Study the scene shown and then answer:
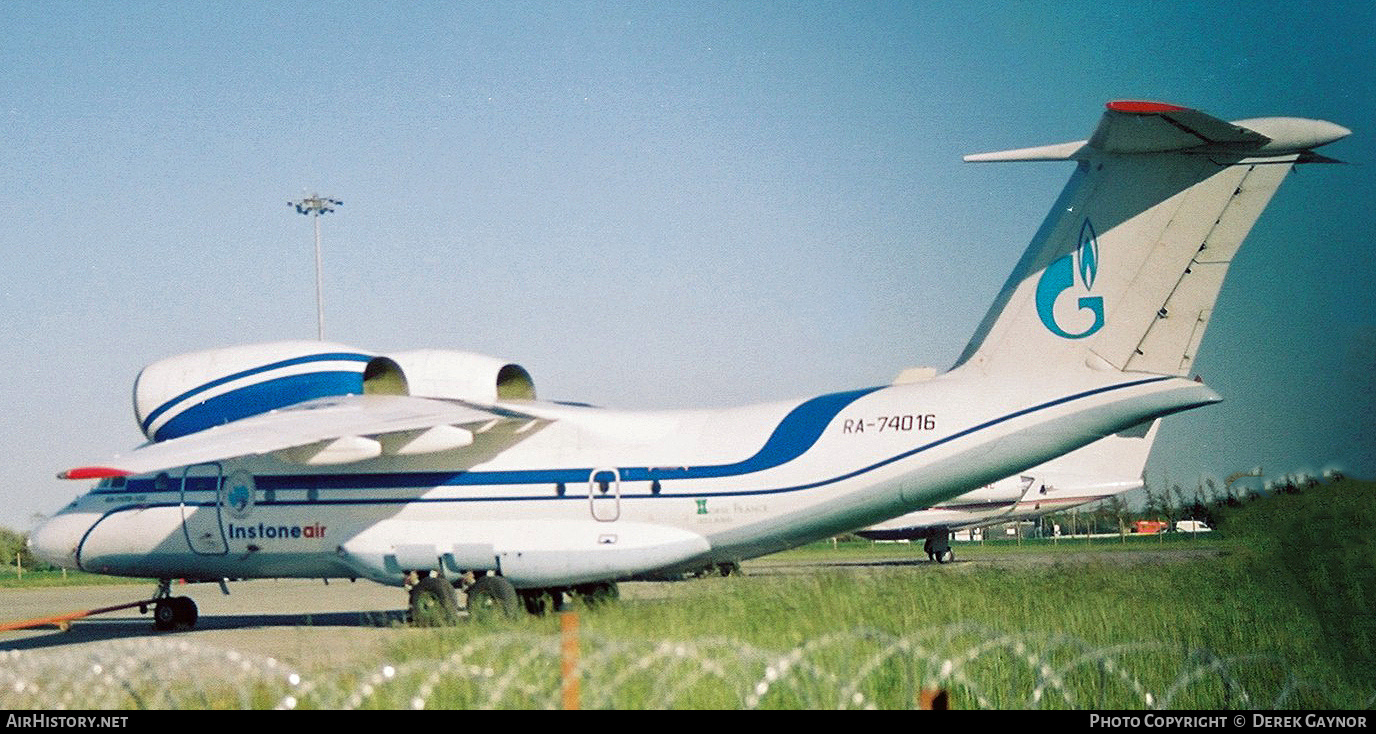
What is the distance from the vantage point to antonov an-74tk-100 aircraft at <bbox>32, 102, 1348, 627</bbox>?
12289 millimetres

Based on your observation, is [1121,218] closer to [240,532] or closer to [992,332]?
[992,332]

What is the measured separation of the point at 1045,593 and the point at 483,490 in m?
6.01

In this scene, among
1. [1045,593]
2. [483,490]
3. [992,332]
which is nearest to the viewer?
[1045,593]

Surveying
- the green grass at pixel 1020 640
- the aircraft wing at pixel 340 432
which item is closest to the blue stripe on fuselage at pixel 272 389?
the aircraft wing at pixel 340 432

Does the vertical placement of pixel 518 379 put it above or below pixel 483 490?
Result: above

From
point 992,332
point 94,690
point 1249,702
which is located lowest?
point 1249,702

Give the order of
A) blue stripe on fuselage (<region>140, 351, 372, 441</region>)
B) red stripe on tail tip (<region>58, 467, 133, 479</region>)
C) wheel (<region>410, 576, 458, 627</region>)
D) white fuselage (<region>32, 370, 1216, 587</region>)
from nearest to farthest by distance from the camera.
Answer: red stripe on tail tip (<region>58, 467, 133, 479</region>), white fuselage (<region>32, 370, 1216, 587</region>), wheel (<region>410, 576, 458, 627</region>), blue stripe on fuselage (<region>140, 351, 372, 441</region>)

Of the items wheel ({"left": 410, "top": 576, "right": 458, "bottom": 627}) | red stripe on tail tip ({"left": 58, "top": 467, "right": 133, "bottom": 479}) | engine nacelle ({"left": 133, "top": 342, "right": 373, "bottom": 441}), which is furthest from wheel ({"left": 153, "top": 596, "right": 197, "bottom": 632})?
red stripe on tail tip ({"left": 58, "top": 467, "right": 133, "bottom": 479})

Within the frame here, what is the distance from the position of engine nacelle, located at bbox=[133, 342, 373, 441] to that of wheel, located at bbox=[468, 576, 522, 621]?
2.82 m

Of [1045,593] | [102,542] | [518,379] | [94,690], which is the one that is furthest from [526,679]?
[102,542]

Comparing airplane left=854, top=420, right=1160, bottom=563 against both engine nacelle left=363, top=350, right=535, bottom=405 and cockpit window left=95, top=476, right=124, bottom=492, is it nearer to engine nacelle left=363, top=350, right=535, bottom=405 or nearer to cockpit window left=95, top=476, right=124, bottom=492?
engine nacelle left=363, top=350, right=535, bottom=405

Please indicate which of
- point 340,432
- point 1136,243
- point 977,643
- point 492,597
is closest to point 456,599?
point 492,597

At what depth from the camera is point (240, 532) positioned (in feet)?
51.8

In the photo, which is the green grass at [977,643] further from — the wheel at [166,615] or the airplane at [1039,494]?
the airplane at [1039,494]
